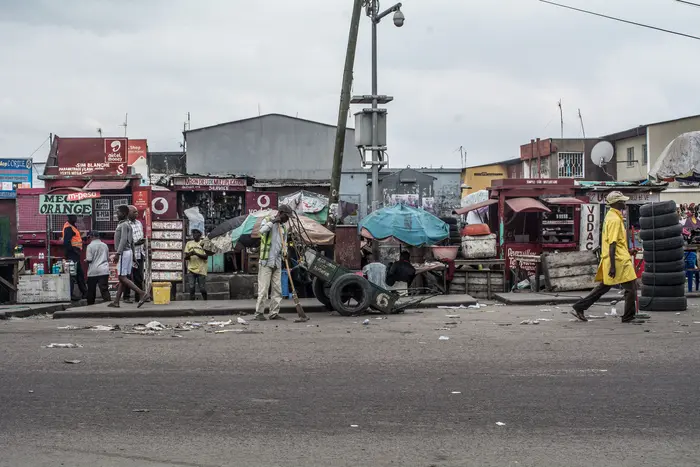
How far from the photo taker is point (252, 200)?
25438 millimetres

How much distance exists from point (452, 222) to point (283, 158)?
2063cm

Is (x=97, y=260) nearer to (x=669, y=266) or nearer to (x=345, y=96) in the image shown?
(x=345, y=96)

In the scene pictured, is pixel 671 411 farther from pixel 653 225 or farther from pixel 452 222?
pixel 452 222

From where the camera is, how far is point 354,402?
21.3 feet

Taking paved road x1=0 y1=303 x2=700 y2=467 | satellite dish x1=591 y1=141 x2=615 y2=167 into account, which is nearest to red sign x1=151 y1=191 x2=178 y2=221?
paved road x1=0 y1=303 x2=700 y2=467

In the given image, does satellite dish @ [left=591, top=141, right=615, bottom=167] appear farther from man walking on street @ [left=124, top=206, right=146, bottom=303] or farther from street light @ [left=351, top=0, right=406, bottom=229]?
man walking on street @ [left=124, top=206, right=146, bottom=303]

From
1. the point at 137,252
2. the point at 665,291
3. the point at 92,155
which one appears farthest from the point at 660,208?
the point at 92,155

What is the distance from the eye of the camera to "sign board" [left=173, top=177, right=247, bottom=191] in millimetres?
24594

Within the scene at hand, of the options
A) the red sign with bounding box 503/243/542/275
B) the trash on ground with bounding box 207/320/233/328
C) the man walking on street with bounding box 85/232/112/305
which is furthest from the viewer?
the red sign with bounding box 503/243/542/275

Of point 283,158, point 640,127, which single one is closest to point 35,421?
point 283,158

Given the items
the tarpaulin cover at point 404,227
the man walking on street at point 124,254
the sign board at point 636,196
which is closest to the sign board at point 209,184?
the tarpaulin cover at point 404,227

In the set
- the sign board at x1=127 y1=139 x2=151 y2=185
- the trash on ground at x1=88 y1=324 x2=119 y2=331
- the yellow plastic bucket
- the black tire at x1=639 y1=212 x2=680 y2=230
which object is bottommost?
the trash on ground at x1=88 y1=324 x2=119 y2=331

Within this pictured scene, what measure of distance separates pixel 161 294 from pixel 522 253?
33.8 ft

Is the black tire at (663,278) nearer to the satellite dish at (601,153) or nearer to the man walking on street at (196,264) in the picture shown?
the man walking on street at (196,264)
